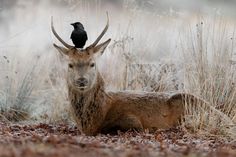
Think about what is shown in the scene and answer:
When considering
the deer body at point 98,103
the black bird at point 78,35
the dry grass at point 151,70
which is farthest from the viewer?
the dry grass at point 151,70

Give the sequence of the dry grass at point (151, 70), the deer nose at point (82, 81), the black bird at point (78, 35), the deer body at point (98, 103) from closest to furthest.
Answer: the deer nose at point (82, 81), the deer body at point (98, 103), the black bird at point (78, 35), the dry grass at point (151, 70)

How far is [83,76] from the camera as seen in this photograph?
8922 mm

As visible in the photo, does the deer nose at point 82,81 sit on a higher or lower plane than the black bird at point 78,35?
lower

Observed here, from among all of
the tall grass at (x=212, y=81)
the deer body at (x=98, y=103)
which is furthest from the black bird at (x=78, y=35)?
the tall grass at (x=212, y=81)

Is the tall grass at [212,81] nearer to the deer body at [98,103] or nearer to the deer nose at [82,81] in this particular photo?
the deer body at [98,103]

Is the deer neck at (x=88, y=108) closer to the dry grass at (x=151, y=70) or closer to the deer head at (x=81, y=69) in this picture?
the deer head at (x=81, y=69)

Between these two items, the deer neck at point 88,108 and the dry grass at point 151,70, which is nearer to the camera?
the deer neck at point 88,108

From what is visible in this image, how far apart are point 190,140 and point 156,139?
414 millimetres

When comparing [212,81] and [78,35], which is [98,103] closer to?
[78,35]

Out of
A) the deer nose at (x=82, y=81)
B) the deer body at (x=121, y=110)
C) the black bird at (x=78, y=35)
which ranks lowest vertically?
the deer body at (x=121, y=110)

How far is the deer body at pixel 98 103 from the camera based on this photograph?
29.6 ft

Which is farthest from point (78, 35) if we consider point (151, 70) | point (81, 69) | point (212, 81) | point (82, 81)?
point (151, 70)

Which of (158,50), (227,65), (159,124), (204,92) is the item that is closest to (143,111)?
(159,124)

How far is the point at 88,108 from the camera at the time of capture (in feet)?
30.0
